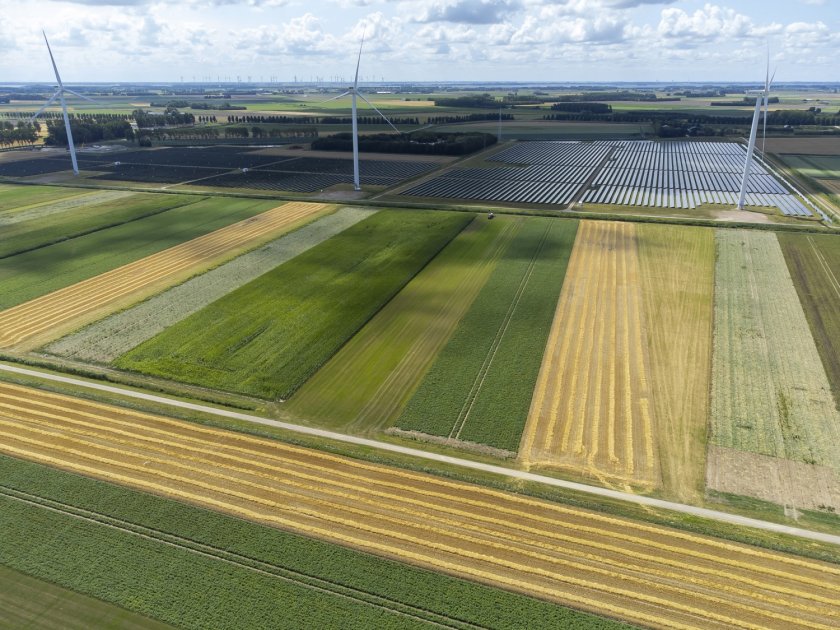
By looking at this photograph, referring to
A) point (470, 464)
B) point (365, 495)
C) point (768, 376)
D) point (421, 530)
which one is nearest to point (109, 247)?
point (365, 495)

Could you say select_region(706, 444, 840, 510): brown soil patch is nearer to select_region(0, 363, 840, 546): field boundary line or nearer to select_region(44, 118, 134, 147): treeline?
select_region(0, 363, 840, 546): field boundary line

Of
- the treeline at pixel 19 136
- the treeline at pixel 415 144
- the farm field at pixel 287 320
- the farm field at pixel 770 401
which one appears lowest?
the farm field at pixel 770 401

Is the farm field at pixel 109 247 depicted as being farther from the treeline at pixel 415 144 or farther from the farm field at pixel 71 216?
the treeline at pixel 415 144

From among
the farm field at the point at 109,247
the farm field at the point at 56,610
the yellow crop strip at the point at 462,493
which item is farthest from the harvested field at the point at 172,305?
the farm field at the point at 56,610

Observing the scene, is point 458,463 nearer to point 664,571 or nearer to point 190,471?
point 664,571

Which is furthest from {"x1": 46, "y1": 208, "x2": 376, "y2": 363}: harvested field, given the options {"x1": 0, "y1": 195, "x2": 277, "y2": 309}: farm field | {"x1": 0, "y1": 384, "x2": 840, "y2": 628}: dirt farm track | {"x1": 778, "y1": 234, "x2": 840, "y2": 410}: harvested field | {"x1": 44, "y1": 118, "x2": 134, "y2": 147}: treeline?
{"x1": 44, "y1": 118, "x2": 134, "y2": 147}: treeline

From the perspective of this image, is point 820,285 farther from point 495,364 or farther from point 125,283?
point 125,283
